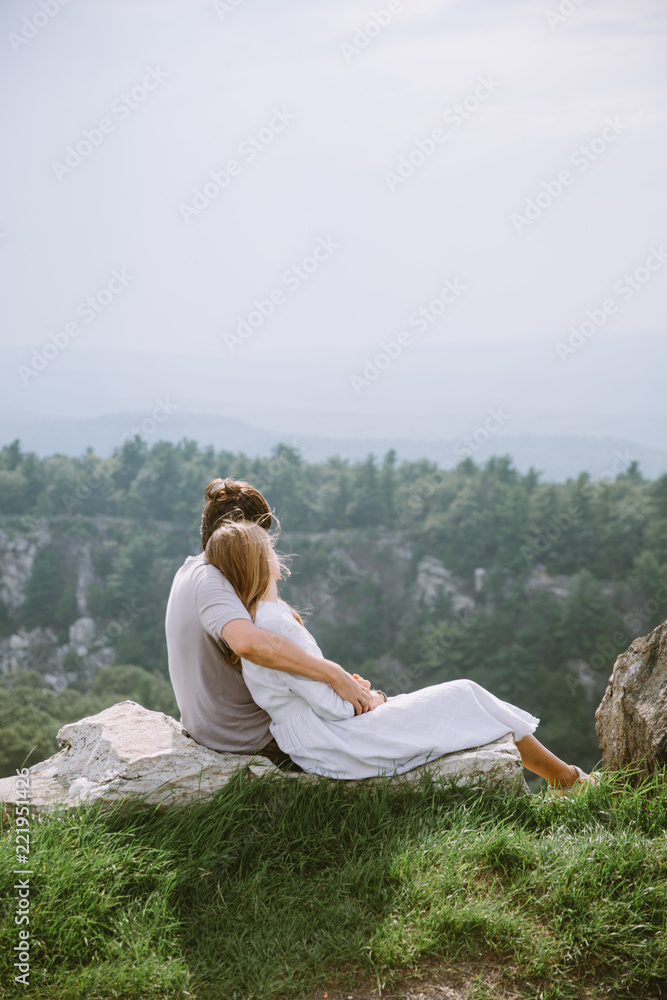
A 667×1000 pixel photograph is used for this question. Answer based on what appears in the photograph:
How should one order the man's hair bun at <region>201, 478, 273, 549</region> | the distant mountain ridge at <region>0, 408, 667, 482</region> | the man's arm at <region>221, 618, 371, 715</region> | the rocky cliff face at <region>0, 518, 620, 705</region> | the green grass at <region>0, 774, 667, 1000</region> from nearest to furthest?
the green grass at <region>0, 774, 667, 1000</region> < the man's arm at <region>221, 618, 371, 715</region> < the man's hair bun at <region>201, 478, 273, 549</region> < the rocky cliff face at <region>0, 518, 620, 705</region> < the distant mountain ridge at <region>0, 408, 667, 482</region>

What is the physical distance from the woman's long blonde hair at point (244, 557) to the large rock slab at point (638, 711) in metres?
1.68

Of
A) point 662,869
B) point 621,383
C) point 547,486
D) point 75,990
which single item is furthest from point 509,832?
point 621,383

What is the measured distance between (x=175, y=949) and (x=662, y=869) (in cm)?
175

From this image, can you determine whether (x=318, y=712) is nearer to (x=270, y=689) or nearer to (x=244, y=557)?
(x=270, y=689)

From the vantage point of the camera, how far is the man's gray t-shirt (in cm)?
→ 308

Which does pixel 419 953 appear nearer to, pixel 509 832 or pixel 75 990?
pixel 509 832

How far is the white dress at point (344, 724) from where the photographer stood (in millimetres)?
3088

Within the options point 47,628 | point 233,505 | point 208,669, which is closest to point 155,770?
point 208,669

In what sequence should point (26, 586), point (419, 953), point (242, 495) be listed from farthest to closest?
point (26, 586) → point (242, 495) → point (419, 953)

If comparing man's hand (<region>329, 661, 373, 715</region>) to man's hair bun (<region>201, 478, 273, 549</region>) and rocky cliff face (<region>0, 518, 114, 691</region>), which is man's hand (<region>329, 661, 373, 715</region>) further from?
rocky cliff face (<region>0, 518, 114, 691</region>)

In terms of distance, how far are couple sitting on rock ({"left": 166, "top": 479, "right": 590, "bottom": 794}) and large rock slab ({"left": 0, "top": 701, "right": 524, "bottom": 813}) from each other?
7 cm

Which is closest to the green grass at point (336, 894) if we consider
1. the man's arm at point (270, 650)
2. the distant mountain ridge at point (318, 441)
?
the man's arm at point (270, 650)

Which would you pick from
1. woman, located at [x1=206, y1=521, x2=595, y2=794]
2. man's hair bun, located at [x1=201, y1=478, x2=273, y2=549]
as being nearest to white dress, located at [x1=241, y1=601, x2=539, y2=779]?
woman, located at [x1=206, y1=521, x2=595, y2=794]

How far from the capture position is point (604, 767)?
354cm
